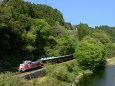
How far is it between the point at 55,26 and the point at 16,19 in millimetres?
42175

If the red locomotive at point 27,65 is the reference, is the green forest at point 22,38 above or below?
above

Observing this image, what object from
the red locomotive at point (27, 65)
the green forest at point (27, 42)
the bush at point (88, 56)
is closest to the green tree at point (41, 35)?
the green forest at point (27, 42)

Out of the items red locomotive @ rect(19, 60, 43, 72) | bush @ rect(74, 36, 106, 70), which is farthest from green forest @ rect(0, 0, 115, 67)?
red locomotive @ rect(19, 60, 43, 72)

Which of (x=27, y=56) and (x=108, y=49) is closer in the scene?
(x=27, y=56)

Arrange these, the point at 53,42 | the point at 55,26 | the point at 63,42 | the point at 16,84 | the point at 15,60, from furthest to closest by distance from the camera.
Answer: the point at 55,26
the point at 63,42
the point at 53,42
the point at 15,60
the point at 16,84

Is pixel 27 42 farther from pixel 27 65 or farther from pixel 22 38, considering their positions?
pixel 27 65

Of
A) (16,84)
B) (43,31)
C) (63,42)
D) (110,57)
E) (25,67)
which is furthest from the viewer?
(110,57)

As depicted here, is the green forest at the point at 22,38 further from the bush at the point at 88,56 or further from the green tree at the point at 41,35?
the bush at the point at 88,56

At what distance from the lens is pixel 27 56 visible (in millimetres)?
68438

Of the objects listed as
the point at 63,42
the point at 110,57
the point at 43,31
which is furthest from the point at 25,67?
the point at 110,57

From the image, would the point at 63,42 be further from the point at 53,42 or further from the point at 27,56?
the point at 27,56

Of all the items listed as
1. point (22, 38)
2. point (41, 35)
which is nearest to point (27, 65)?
point (22, 38)

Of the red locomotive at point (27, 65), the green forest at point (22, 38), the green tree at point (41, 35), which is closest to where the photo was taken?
the red locomotive at point (27, 65)

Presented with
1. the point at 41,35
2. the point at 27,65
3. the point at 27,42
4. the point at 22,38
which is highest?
the point at 41,35
